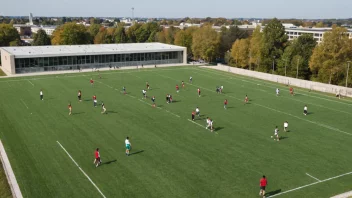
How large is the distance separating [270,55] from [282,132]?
137 feet

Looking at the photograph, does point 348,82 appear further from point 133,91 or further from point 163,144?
point 163,144

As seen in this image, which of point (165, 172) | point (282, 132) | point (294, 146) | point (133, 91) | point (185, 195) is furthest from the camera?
point (133, 91)

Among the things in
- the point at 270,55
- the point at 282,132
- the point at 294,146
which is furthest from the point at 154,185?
the point at 270,55

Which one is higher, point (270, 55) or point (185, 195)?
point (270, 55)

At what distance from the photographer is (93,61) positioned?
7125 cm

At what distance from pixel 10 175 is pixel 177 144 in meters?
12.2

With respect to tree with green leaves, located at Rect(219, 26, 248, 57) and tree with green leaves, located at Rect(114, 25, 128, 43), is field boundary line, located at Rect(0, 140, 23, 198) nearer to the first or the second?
tree with green leaves, located at Rect(219, 26, 248, 57)

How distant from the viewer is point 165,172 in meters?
22.9

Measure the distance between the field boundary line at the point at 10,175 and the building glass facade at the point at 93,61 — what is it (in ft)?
138

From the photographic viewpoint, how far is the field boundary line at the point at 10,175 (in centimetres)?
1995

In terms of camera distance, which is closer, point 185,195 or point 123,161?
point 185,195

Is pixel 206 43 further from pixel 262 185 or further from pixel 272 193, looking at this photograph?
pixel 262 185

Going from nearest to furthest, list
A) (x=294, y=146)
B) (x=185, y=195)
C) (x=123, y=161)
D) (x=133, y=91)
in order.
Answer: (x=185, y=195)
(x=123, y=161)
(x=294, y=146)
(x=133, y=91)

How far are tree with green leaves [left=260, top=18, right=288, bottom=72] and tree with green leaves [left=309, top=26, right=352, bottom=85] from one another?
12555 mm
